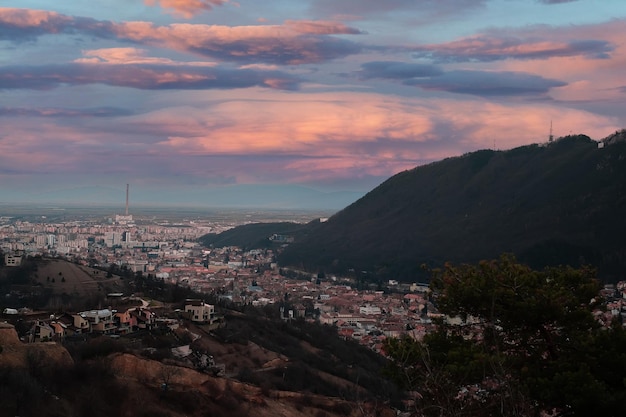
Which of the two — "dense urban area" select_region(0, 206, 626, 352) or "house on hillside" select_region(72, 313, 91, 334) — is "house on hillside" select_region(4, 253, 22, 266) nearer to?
"dense urban area" select_region(0, 206, 626, 352)

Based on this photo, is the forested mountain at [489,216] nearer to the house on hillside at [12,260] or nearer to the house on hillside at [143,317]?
the house on hillside at [143,317]

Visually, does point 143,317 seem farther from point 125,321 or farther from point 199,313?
point 199,313

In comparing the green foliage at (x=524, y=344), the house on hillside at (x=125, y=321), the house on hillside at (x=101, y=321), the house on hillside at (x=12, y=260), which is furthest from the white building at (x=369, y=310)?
the green foliage at (x=524, y=344)

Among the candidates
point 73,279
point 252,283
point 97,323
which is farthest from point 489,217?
point 97,323

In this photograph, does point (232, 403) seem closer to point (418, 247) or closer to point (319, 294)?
point (319, 294)

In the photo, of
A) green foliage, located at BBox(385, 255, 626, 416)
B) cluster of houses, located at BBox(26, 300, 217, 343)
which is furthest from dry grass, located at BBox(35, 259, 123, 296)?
green foliage, located at BBox(385, 255, 626, 416)

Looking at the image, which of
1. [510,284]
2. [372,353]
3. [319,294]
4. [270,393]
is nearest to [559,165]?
[319,294]
